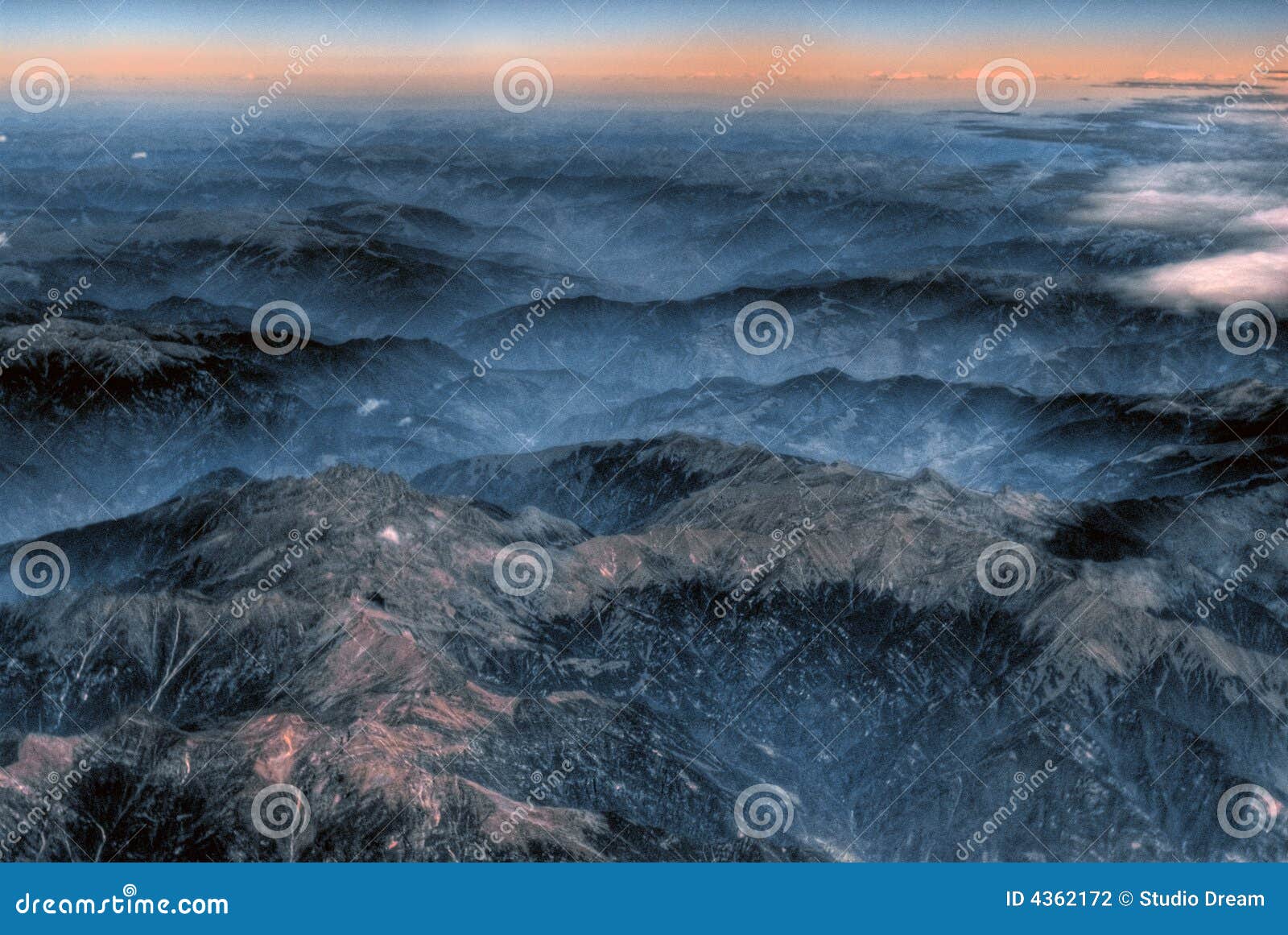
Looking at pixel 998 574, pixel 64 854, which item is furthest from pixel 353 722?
pixel 998 574

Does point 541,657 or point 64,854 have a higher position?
point 541,657

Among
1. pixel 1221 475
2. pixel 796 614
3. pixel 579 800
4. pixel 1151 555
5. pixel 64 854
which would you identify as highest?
pixel 1221 475

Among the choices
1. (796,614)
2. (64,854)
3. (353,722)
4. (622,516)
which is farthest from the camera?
(622,516)

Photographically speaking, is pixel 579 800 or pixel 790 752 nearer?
pixel 579 800

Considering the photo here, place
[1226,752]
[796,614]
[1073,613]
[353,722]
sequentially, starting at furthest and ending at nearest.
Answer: [796,614]
[1073,613]
[1226,752]
[353,722]

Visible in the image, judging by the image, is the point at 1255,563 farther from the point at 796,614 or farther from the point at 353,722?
the point at 353,722

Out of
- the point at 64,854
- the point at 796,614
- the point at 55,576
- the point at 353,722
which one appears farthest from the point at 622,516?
the point at 64,854

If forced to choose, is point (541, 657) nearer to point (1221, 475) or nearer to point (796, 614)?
point (796, 614)
